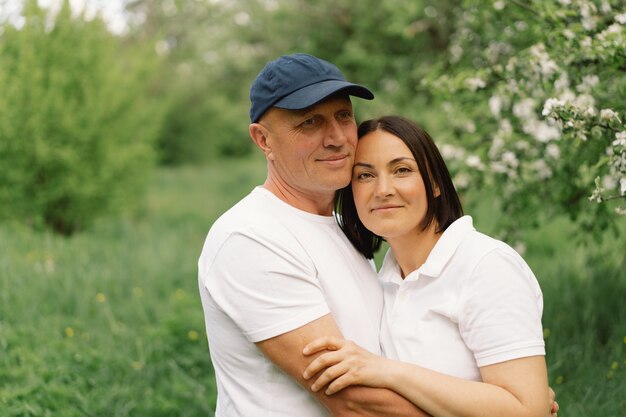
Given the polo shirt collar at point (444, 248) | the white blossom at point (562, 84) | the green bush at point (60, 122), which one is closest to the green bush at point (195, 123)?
the green bush at point (60, 122)

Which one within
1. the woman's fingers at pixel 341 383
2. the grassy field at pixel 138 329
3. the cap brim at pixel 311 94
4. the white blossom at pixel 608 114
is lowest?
the grassy field at pixel 138 329

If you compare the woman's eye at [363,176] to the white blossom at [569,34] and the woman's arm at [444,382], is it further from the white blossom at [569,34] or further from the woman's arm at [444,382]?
the white blossom at [569,34]

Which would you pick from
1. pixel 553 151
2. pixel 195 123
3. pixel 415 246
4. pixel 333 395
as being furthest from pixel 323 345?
pixel 195 123

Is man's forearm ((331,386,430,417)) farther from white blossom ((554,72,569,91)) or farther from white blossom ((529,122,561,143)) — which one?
white blossom ((529,122,561,143))

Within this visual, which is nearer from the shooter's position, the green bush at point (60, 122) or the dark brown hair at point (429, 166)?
the dark brown hair at point (429, 166)

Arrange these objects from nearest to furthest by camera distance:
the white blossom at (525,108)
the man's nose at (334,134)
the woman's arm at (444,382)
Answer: the woman's arm at (444,382), the man's nose at (334,134), the white blossom at (525,108)

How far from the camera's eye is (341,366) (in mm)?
2086

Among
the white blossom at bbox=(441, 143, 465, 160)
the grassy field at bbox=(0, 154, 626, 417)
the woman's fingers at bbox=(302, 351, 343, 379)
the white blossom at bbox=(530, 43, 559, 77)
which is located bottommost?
the grassy field at bbox=(0, 154, 626, 417)

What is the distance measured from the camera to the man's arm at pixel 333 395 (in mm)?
2098

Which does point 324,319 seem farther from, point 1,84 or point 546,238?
point 1,84

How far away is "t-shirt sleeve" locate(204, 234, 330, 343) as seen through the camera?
7.12 ft

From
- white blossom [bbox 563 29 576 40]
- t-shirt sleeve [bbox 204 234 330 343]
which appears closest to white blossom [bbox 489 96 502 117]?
white blossom [bbox 563 29 576 40]

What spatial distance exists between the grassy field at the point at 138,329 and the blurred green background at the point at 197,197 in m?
0.02

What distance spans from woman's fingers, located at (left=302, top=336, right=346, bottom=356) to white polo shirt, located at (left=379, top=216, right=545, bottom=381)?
0.99 ft
